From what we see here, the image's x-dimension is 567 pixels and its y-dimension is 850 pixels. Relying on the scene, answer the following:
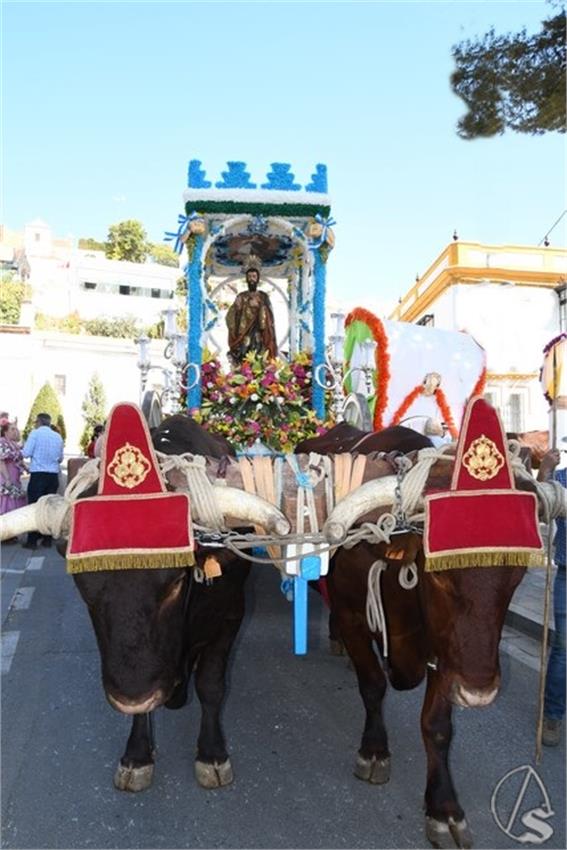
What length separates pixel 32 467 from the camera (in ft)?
34.9

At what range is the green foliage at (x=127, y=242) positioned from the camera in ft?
166

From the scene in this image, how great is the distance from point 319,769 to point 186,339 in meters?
4.47

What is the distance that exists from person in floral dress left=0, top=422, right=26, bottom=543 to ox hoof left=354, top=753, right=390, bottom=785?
26.1ft

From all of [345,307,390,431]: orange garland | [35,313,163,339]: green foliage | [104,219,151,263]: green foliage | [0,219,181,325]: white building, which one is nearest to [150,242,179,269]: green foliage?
[104,219,151,263]: green foliage

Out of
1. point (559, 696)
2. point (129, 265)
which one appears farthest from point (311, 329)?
point (129, 265)

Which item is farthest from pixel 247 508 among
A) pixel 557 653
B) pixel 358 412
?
pixel 358 412

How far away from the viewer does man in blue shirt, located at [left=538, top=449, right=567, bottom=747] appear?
12.8 feet

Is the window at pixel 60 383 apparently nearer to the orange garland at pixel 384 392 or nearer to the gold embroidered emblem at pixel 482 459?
the orange garland at pixel 384 392

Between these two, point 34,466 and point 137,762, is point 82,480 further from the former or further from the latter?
point 34,466

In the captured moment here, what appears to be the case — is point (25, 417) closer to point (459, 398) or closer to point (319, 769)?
point (459, 398)

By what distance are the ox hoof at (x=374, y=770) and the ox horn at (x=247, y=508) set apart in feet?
5.08

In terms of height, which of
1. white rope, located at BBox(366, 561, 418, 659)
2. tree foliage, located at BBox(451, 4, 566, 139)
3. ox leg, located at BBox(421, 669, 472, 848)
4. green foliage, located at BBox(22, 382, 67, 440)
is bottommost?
ox leg, located at BBox(421, 669, 472, 848)

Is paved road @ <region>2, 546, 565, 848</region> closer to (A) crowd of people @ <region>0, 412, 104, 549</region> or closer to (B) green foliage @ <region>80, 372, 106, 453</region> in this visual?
(A) crowd of people @ <region>0, 412, 104, 549</region>

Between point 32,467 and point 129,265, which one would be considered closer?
point 32,467
